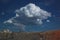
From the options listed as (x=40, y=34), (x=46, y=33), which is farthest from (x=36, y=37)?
(x=46, y=33)

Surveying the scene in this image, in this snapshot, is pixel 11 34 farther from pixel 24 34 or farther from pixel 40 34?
pixel 40 34

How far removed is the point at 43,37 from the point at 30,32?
1.34ft

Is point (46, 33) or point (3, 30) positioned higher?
point (3, 30)

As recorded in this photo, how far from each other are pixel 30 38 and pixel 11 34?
606 mm

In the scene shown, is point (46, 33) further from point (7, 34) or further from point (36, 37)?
point (7, 34)

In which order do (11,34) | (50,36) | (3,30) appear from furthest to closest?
(3,30)
(11,34)
(50,36)

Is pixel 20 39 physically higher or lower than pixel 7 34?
lower

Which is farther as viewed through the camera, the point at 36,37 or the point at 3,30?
the point at 3,30

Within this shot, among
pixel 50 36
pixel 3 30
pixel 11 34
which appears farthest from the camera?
pixel 3 30

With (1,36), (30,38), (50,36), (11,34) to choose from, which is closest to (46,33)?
(50,36)

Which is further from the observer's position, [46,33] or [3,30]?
[3,30]

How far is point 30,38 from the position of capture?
266 cm

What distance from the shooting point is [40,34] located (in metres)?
2.65

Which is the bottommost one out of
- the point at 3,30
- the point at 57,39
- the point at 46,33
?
the point at 57,39
